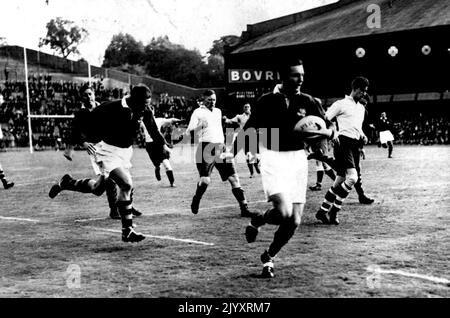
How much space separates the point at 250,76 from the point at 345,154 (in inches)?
1488

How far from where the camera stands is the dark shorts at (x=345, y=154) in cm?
1001

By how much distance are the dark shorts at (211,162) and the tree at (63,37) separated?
80.2m

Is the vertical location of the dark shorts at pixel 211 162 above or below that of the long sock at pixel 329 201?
above

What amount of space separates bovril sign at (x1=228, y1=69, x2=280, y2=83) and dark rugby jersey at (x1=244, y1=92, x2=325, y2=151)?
3981cm

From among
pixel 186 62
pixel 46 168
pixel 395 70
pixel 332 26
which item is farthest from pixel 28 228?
pixel 186 62

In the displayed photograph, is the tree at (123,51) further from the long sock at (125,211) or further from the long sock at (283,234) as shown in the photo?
the long sock at (283,234)

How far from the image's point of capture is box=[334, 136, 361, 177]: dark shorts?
1001cm

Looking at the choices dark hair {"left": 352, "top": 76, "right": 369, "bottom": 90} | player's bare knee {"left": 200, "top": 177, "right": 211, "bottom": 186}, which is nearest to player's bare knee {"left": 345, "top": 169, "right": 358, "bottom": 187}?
dark hair {"left": 352, "top": 76, "right": 369, "bottom": 90}

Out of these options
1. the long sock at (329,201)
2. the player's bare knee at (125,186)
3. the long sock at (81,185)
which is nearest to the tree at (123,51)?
the long sock at (81,185)

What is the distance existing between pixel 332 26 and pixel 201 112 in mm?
33652

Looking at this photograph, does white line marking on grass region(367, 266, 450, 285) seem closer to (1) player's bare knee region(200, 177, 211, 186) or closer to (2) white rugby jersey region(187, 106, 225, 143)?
(1) player's bare knee region(200, 177, 211, 186)

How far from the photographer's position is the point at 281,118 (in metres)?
6.43

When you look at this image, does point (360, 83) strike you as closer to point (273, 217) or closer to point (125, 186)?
point (125, 186)

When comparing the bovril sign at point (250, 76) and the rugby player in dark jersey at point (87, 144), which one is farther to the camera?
the bovril sign at point (250, 76)
